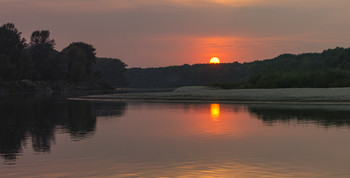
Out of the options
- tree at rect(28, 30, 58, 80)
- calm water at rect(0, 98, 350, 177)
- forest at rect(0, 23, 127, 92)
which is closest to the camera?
calm water at rect(0, 98, 350, 177)

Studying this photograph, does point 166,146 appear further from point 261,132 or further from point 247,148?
point 261,132

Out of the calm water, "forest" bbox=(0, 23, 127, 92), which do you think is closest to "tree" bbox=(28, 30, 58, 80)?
"forest" bbox=(0, 23, 127, 92)

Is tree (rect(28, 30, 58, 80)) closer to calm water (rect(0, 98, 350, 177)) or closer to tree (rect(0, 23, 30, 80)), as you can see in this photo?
tree (rect(0, 23, 30, 80))

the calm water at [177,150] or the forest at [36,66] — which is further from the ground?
the forest at [36,66]

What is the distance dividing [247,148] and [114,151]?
17.2 ft

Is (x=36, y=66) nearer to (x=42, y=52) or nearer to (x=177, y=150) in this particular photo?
(x=42, y=52)

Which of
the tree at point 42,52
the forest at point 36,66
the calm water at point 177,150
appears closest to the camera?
the calm water at point 177,150

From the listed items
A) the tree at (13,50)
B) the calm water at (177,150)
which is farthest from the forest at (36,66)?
the calm water at (177,150)

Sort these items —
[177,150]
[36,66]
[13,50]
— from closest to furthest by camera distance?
[177,150], [13,50], [36,66]

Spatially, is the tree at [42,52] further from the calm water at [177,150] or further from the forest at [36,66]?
the calm water at [177,150]

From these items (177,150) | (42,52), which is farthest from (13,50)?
(177,150)

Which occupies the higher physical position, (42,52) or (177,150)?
(42,52)

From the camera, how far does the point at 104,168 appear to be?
14.0m

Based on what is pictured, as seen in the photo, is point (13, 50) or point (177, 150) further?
point (13, 50)
